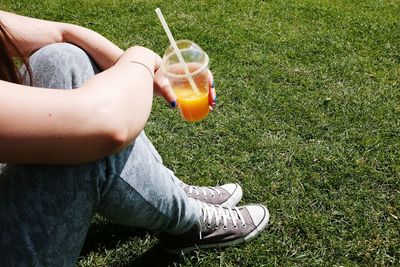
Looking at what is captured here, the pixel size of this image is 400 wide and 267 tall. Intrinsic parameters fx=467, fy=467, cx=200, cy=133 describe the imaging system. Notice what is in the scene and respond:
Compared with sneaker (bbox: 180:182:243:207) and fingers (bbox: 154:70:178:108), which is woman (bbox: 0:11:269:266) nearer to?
fingers (bbox: 154:70:178:108)

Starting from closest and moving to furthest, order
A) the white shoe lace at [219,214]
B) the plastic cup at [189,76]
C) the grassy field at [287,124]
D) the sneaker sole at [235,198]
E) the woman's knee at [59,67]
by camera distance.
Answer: the woman's knee at [59,67]
the plastic cup at [189,76]
the white shoe lace at [219,214]
the grassy field at [287,124]
the sneaker sole at [235,198]

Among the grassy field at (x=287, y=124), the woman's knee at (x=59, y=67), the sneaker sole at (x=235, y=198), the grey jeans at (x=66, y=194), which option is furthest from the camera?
the sneaker sole at (x=235, y=198)

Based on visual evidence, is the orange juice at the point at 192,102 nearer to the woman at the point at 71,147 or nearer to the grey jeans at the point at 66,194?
the woman at the point at 71,147

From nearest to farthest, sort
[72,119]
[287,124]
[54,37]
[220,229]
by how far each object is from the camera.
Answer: [72,119] < [54,37] < [220,229] < [287,124]

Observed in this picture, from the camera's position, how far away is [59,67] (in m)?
1.65

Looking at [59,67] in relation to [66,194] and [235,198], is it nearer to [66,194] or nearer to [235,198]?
[66,194]

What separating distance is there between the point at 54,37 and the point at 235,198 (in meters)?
1.23

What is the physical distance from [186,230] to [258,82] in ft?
5.73

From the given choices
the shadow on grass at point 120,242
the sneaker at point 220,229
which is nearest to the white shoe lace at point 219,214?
the sneaker at point 220,229

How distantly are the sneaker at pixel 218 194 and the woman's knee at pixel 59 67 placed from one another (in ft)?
2.94

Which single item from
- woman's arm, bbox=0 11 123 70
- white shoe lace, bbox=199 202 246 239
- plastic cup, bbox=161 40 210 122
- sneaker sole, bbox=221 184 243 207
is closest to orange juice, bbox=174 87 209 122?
plastic cup, bbox=161 40 210 122

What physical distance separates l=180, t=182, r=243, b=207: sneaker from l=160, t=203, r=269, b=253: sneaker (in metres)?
0.09

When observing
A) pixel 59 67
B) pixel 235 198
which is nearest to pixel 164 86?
pixel 59 67

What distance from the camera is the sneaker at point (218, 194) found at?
7.86 ft
